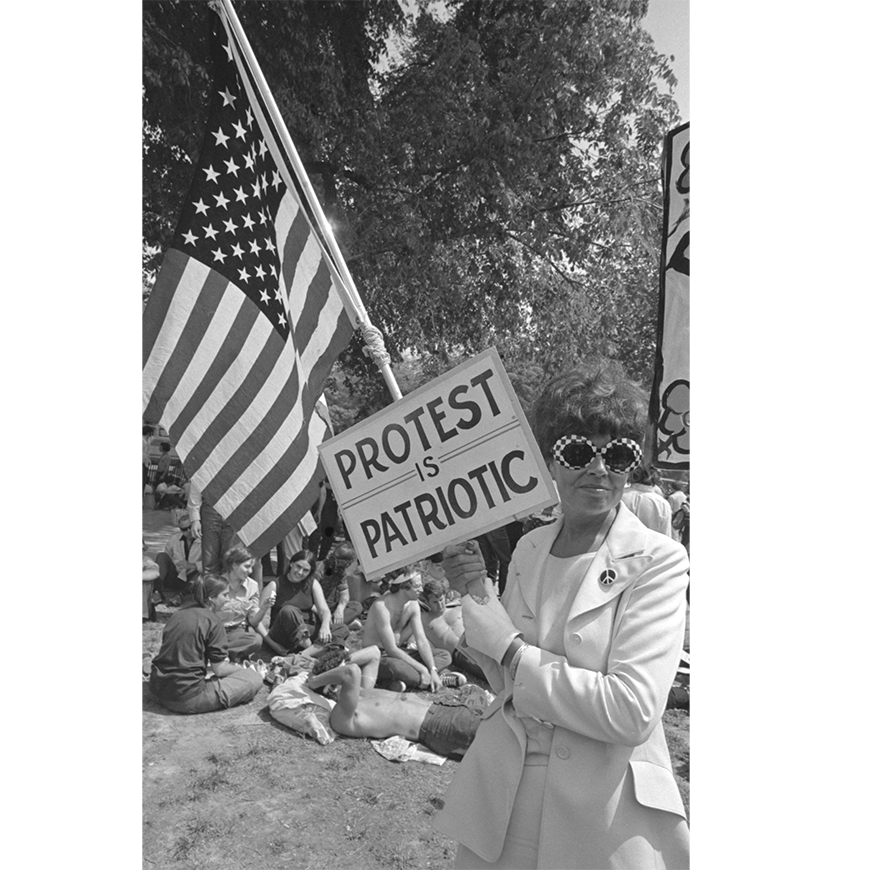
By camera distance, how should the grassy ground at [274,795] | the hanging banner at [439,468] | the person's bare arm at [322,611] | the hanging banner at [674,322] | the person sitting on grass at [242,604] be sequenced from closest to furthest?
the hanging banner at [439,468] < the hanging banner at [674,322] < the grassy ground at [274,795] < the person sitting on grass at [242,604] < the person's bare arm at [322,611]

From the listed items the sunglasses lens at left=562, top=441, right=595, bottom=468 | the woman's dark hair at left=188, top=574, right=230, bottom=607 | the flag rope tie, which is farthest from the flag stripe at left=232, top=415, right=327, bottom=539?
the woman's dark hair at left=188, top=574, right=230, bottom=607

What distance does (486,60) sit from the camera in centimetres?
375

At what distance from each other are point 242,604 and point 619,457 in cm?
281

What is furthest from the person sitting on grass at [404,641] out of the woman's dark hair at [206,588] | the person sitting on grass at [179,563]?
the person sitting on grass at [179,563]

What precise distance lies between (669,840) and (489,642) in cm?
39

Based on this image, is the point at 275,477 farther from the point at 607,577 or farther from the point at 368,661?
the point at 368,661

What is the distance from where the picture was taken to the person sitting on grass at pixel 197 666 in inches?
118

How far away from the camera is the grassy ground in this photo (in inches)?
100

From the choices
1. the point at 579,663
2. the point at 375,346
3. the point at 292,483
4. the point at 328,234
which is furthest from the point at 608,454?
the point at 292,483

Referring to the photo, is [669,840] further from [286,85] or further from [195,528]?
[286,85]

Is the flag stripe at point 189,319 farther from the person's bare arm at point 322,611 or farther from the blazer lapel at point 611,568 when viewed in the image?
the person's bare arm at point 322,611

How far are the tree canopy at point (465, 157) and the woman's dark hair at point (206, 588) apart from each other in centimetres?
116

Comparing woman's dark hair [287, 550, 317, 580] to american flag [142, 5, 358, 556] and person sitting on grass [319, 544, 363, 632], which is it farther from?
american flag [142, 5, 358, 556]

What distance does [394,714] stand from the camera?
324 cm
